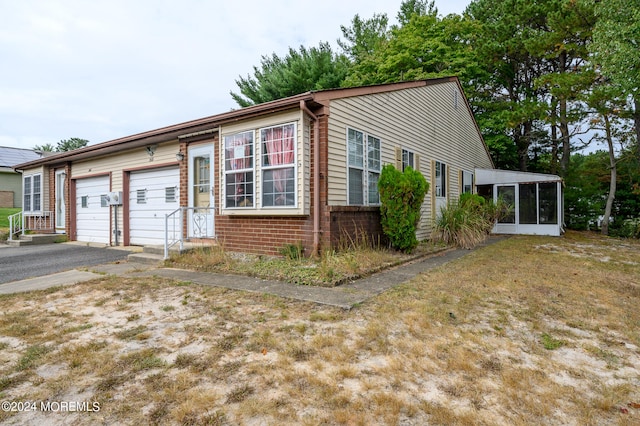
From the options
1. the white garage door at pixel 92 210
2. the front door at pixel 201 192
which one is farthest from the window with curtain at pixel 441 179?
Answer: the white garage door at pixel 92 210

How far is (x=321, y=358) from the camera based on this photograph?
94.7 inches

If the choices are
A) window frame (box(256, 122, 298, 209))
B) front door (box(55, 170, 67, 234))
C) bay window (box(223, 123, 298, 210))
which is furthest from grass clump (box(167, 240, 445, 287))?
front door (box(55, 170, 67, 234))

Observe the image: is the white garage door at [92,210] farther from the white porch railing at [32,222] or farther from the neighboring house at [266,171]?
the white porch railing at [32,222]

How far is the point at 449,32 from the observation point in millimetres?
18938

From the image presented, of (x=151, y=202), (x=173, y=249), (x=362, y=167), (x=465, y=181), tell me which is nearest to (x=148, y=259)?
(x=173, y=249)

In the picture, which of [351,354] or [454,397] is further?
[351,354]

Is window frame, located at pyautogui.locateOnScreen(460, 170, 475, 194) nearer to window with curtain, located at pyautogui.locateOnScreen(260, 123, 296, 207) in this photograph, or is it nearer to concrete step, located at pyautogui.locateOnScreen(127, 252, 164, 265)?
window with curtain, located at pyautogui.locateOnScreen(260, 123, 296, 207)

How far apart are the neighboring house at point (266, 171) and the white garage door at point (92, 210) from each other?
36 millimetres

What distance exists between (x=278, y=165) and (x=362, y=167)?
201 cm

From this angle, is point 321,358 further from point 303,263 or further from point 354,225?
point 354,225

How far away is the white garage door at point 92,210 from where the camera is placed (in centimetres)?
1044

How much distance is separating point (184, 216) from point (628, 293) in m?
8.60

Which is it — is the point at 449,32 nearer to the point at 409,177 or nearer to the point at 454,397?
the point at 409,177

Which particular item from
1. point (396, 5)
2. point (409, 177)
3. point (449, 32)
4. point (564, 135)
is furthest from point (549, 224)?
point (396, 5)
